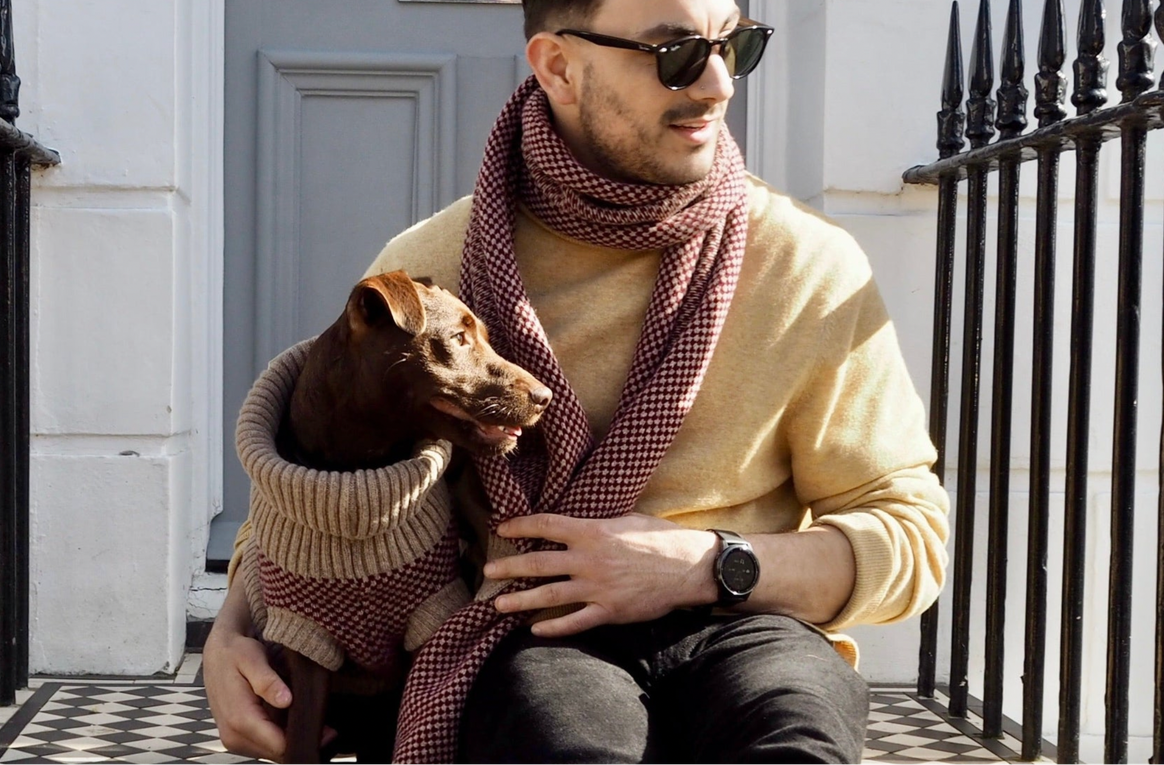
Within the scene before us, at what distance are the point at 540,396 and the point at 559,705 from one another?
0.43 metres

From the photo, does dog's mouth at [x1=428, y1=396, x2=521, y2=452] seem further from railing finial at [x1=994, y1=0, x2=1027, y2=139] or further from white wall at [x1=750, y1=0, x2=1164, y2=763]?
white wall at [x1=750, y1=0, x2=1164, y2=763]

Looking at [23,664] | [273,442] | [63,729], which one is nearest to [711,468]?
[273,442]

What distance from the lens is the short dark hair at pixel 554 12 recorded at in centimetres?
214

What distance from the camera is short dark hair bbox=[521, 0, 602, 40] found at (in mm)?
2143

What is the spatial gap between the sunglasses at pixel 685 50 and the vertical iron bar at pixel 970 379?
1.06m

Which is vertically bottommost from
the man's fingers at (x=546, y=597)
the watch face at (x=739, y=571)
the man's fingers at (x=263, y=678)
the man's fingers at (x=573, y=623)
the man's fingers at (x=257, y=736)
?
the man's fingers at (x=257, y=736)

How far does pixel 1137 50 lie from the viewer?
2.29m

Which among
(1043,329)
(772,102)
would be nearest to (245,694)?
(1043,329)

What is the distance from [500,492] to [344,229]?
6.39 feet

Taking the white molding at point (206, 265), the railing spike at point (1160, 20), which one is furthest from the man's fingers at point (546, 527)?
the white molding at point (206, 265)

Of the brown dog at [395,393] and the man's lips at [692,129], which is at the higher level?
the man's lips at [692,129]

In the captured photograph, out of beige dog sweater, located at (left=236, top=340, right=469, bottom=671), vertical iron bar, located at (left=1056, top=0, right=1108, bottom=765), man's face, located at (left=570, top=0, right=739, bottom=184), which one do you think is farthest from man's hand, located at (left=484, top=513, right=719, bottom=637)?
vertical iron bar, located at (left=1056, top=0, right=1108, bottom=765)

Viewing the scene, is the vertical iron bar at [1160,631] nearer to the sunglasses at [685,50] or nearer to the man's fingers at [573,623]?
the sunglasses at [685,50]

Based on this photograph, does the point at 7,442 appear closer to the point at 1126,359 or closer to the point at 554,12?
the point at 554,12
